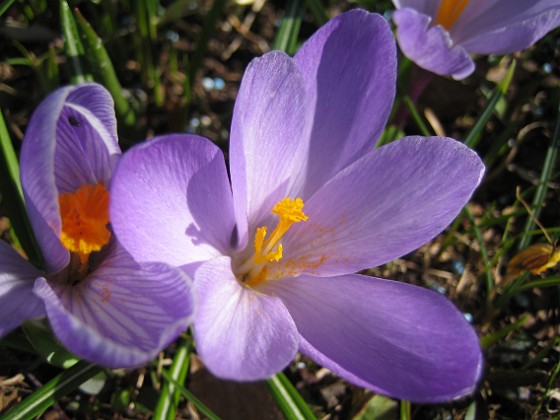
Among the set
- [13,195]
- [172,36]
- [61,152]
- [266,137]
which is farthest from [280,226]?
[172,36]

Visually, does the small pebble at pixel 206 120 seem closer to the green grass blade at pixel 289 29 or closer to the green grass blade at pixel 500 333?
the green grass blade at pixel 289 29

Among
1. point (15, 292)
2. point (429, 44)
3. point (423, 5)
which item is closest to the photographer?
point (15, 292)

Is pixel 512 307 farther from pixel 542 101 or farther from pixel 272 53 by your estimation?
pixel 272 53

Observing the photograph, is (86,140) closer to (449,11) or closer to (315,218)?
(315,218)

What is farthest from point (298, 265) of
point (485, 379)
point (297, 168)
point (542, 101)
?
point (542, 101)

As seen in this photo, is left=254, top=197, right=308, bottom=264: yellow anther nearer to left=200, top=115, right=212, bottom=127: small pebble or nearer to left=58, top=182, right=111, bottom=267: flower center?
left=58, top=182, right=111, bottom=267: flower center

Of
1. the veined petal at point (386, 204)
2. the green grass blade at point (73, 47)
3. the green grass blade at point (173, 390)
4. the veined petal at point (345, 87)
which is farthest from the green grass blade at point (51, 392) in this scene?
the green grass blade at point (73, 47)
